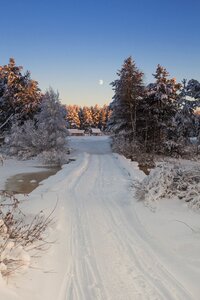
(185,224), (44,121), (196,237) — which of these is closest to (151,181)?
(185,224)

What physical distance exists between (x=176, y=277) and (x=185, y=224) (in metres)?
2.71

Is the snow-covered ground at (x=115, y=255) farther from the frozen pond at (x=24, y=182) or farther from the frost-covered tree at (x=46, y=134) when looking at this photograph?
the frost-covered tree at (x=46, y=134)

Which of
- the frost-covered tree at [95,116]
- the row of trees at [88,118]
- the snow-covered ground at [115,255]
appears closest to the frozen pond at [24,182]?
the snow-covered ground at [115,255]

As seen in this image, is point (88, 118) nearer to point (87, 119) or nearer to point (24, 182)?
point (87, 119)

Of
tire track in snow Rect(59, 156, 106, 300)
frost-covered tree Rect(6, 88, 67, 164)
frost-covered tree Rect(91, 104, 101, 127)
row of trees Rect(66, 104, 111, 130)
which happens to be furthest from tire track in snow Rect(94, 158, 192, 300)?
frost-covered tree Rect(91, 104, 101, 127)

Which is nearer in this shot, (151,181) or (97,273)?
(97,273)

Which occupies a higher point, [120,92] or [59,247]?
[120,92]

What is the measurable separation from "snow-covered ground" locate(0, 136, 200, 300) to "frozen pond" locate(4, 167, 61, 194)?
6771 millimetres

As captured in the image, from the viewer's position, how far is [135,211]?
10086 millimetres

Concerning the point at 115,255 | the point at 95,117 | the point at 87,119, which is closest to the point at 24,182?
the point at 115,255

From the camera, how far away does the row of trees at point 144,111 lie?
39156 mm

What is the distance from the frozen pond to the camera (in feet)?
59.2

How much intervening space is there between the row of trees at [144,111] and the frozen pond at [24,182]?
50.4ft

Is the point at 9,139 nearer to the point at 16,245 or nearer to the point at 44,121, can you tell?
the point at 44,121
